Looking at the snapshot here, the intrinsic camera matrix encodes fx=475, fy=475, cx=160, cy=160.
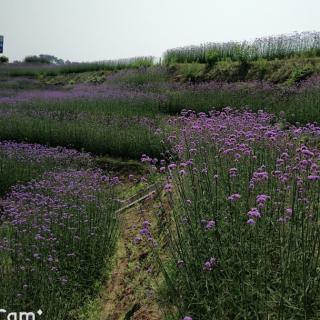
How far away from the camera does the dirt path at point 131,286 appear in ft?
13.9

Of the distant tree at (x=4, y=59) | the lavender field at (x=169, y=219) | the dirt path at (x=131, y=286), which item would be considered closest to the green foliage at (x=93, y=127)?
the lavender field at (x=169, y=219)

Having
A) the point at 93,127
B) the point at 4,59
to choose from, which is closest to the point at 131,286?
the point at 93,127

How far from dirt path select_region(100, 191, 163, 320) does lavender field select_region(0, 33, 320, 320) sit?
0.02 metres

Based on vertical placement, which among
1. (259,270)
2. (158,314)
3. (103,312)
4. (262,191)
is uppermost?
(262,191)

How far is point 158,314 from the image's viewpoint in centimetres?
405

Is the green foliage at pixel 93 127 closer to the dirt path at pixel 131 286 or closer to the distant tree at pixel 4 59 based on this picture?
the dirt path at pixel 131 286

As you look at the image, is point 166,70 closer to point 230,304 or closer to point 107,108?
point 107,108

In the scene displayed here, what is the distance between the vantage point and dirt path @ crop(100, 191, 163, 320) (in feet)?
13.9

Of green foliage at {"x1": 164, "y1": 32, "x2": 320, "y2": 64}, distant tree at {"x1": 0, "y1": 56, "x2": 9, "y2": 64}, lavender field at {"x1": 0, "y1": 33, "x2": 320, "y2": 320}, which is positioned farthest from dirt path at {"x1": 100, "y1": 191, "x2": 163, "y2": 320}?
distant tree at {"x1": 0, "y1": 56, "x2": 9, "y2": 64}

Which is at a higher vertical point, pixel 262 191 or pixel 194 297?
pixel 262 191

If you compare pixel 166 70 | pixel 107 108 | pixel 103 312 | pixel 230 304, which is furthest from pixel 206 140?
pixel 166 70

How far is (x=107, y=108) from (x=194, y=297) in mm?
10135

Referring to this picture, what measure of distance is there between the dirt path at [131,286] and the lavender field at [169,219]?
0.02 meters

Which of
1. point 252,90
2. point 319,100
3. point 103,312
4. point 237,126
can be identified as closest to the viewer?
point 103,312
